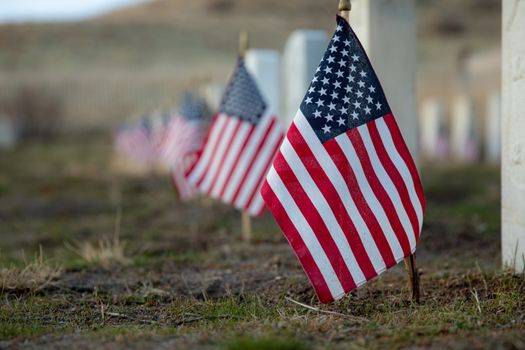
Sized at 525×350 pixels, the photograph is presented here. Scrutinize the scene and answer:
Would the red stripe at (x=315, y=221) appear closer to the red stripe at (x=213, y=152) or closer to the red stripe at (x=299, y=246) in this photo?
the red stripe at (x=299, y=246)

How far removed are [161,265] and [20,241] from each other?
3508 mm

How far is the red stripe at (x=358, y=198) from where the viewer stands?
4523mm

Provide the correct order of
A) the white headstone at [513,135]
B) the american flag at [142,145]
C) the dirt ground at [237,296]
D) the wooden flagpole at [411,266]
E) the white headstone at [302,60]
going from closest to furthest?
the dirt ground at [237,296] < the wooden flagpole at [411,266] < the white headstone at [513,135] < the white headstone at [302,60] < the american flag at [142,145]

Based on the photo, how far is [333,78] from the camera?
4.58 meters

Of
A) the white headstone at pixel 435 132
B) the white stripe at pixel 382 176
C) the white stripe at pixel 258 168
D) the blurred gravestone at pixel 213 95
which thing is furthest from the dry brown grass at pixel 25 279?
the white headstone at pixel 435 132

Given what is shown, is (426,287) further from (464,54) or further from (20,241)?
(464,54)

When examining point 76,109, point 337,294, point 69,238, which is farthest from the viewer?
point 76,109

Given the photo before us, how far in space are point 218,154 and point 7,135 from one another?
89.6ft

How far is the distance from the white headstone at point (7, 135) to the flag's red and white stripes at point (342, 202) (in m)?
28.4

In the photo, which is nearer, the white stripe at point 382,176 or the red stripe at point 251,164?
the white stripe at point 382,176

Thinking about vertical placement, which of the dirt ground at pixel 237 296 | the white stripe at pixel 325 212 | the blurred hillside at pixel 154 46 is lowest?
the dirt ground at pixel 237 296

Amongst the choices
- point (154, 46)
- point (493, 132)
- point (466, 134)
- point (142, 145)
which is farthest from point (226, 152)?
point (154, 46)

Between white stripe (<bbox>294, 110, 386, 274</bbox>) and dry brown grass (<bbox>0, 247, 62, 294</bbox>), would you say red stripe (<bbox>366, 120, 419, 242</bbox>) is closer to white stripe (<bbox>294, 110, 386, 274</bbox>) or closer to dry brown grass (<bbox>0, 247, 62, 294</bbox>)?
white stripe (<bbox>294, 110, 386, 274</bbox>)

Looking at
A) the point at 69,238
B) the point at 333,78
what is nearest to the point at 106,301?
the point at 333,78
